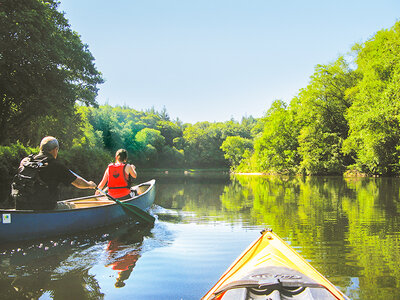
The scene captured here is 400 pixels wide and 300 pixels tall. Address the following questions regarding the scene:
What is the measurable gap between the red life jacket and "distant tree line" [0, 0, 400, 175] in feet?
24.1

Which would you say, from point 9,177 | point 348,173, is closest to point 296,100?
point 348,173

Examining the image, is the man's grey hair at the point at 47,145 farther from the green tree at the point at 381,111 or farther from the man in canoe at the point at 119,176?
the green tree at the point at 381,111

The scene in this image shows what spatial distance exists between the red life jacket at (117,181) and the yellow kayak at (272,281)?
480 centimetres

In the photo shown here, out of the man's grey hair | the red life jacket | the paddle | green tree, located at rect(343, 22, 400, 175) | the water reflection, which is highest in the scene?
green tree, located at rect(343, 22, 400, 175)

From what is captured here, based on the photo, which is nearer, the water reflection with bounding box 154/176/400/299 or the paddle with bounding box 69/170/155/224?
the water reflection with bounding box 154/176/400/299

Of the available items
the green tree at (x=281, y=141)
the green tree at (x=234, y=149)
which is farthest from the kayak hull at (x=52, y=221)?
the green tree at (x=234, y=149)

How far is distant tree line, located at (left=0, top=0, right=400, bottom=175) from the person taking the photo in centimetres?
1616

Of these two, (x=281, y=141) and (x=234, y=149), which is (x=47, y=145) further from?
(x=234, y=149)

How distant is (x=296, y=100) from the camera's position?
39.6 m

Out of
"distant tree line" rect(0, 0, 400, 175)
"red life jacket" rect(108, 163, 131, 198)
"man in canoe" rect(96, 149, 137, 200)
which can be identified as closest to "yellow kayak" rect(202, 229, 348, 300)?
"man in canoe" rect(96, 149, 137, 200)

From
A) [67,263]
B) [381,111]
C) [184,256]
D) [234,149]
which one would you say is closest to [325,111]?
[381,111]

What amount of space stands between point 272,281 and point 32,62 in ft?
55.9

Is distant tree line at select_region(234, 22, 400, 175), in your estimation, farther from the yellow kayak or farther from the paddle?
the yellow kayak

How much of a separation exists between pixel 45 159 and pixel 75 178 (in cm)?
57
